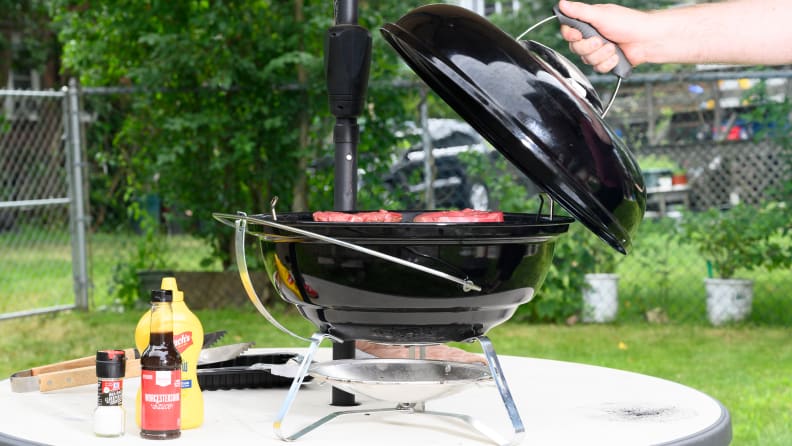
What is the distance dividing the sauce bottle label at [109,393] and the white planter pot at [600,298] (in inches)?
226

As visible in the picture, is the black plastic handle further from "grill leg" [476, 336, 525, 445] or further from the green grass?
the green grass

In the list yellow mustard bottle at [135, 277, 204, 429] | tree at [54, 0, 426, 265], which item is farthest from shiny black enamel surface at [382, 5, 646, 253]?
tree at [54, 0, 426, 265]

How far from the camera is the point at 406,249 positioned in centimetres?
A: 193

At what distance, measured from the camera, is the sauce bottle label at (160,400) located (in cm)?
193

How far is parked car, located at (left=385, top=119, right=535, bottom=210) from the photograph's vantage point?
25.1 ft

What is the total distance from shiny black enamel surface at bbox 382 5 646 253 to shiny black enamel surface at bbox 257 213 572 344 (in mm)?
142

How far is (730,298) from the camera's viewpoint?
7.34 metres

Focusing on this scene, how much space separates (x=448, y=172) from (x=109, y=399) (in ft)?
20.4

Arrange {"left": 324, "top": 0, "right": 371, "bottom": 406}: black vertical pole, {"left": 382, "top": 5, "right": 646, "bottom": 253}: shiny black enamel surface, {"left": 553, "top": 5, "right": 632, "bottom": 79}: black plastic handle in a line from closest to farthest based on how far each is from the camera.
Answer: {"left": 382, "top": 5, "right": 646, "bottom": 253}: shiny black enamel surface < {"left": 553, "top": 5, "right": 632, "bottom": 79}: black plastic handle < {"left": 324, "top": 0, "right": 371, "bottom": 406}: black vertical pole

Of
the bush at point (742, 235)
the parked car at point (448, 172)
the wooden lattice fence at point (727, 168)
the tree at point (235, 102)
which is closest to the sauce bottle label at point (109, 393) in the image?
the tree at point (235, 102)

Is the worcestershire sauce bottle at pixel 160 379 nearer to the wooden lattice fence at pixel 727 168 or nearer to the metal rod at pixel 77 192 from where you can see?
the wooden lattice fence at pixel 727 168

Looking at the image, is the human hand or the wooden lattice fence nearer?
the human hand

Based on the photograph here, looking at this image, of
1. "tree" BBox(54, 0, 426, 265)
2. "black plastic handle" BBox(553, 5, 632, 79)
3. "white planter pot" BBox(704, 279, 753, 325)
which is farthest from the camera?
"tree" BBox(54, 0, 426, 265)

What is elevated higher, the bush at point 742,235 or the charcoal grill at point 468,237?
the charcoal grill at point 468,237
